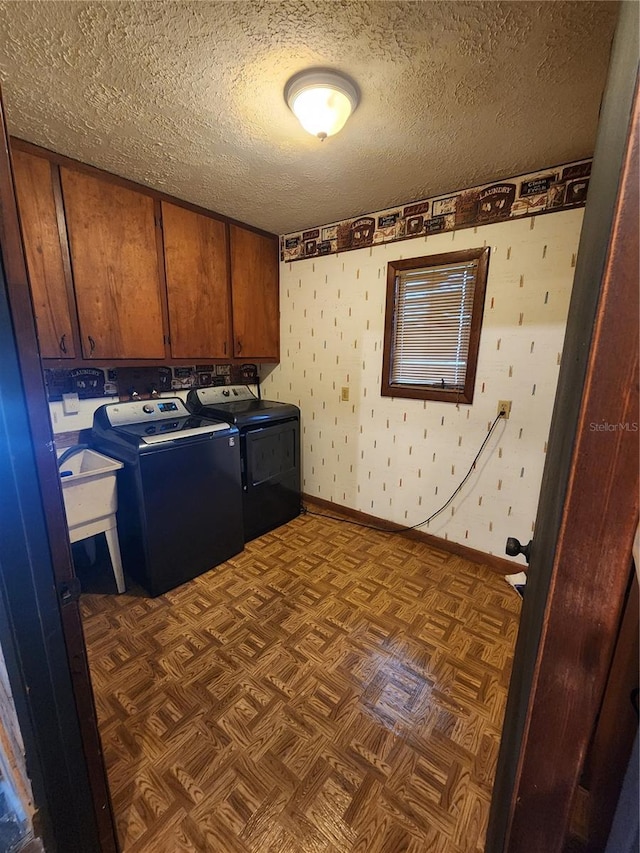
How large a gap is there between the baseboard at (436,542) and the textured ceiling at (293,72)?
7.39ft

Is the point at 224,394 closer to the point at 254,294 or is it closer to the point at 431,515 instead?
the point at 254,294

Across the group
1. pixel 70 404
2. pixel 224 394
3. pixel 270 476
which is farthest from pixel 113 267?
pixel 270 476

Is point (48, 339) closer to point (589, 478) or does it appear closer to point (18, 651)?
point (18, 651)

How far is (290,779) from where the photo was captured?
1.12 m

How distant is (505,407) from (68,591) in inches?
85.1

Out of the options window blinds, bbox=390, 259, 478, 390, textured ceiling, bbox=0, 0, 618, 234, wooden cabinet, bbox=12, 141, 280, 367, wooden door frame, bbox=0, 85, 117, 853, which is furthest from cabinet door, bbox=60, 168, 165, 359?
window blinds, bbox=390, 259, 478, 390

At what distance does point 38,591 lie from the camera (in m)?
0.65

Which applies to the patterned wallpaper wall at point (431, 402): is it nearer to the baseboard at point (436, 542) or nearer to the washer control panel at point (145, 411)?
the baseboard at point (436, 542)

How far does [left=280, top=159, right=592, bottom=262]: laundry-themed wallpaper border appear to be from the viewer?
1.75 metres

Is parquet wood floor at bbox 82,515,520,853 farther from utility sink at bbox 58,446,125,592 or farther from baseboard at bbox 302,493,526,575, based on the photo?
utility sink at bbox 58,446,125,592

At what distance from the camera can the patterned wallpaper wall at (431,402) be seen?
6.21 feet

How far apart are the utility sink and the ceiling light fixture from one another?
70.7 inches

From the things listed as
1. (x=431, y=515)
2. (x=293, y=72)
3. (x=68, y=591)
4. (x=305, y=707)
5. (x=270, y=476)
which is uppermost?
(x=293, y=72)

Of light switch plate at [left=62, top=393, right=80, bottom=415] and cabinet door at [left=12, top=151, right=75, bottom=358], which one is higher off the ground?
cabinet door at [left=12, top=151, right=75, bottom=358]
